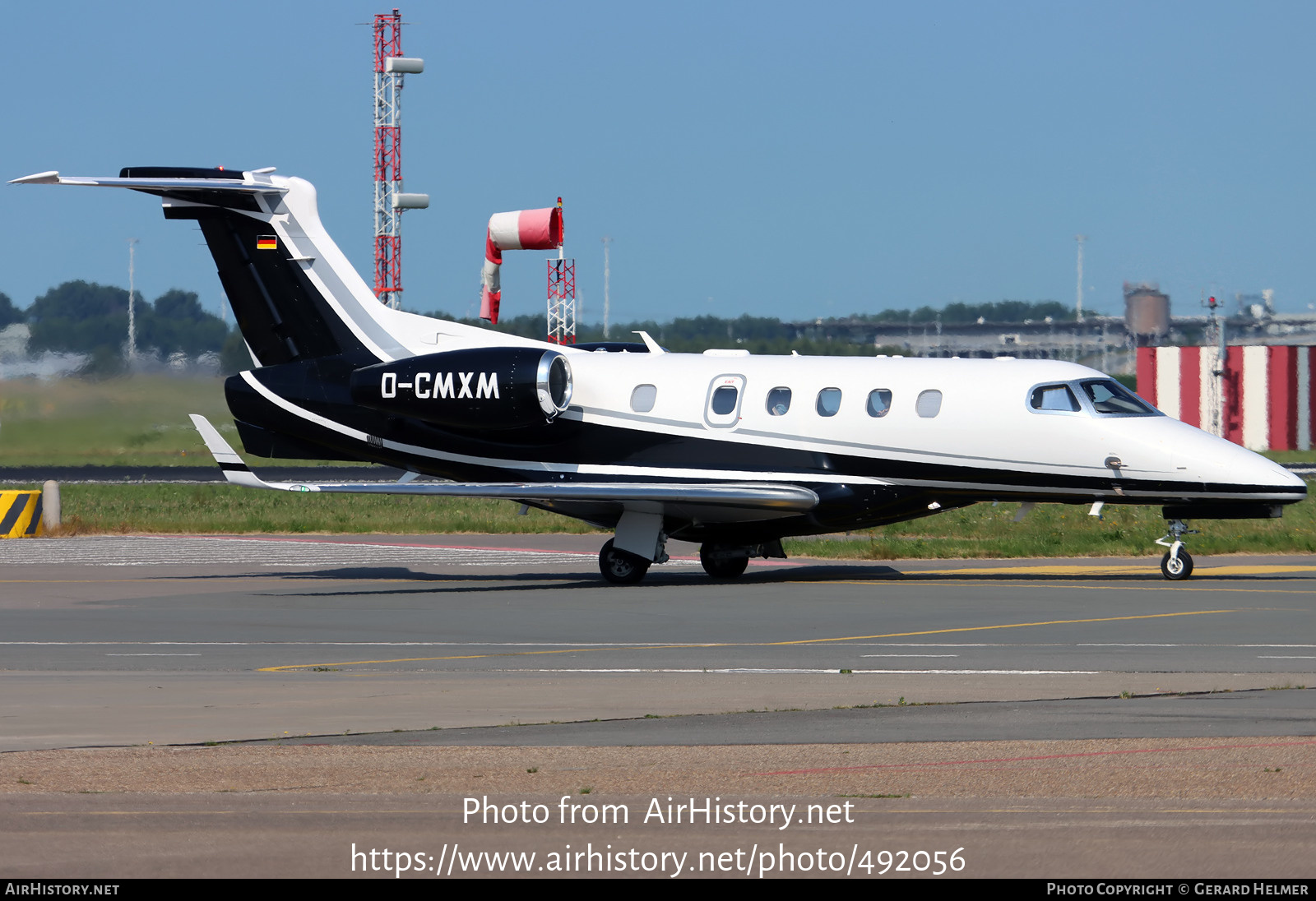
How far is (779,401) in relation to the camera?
78.3ft

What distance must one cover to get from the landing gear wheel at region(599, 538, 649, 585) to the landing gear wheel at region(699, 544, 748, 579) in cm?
141

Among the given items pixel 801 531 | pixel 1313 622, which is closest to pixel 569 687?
pixel 1313 622

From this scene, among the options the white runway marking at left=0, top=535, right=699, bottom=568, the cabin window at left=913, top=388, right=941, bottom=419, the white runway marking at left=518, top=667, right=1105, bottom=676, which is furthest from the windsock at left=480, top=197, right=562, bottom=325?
the white runway marking at left=518, top=667, right=1105, bottom=676

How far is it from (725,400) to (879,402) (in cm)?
232

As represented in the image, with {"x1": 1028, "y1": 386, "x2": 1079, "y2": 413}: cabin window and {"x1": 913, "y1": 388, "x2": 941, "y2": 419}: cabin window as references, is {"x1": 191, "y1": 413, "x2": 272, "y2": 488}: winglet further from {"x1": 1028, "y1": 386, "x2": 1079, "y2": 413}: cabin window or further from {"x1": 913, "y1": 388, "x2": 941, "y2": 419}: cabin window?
{"x1": 1028, "y1": 386, "x2": 1079, "y2": 413}: cabin window

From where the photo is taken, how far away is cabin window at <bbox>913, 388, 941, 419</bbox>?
2308 cm

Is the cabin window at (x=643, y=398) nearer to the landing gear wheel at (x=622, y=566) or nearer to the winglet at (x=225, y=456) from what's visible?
the landing gear wheel at (x=622, y=566)

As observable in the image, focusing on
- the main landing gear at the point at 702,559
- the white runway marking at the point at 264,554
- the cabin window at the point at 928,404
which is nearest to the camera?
the cabin window at the point at 928,404

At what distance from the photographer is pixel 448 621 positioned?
64.0 ft

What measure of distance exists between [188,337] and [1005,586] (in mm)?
19287

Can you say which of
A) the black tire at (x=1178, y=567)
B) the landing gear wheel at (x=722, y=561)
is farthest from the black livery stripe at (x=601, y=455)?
the landing gear wheel at (x=722, y=561)

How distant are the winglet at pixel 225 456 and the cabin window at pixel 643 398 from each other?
18.2 ft

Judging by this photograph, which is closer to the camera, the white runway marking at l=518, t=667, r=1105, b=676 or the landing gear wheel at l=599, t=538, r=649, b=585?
the white runway marking at l=518, t=667, r=1105, b=676

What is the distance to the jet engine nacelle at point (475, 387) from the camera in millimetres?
24250
